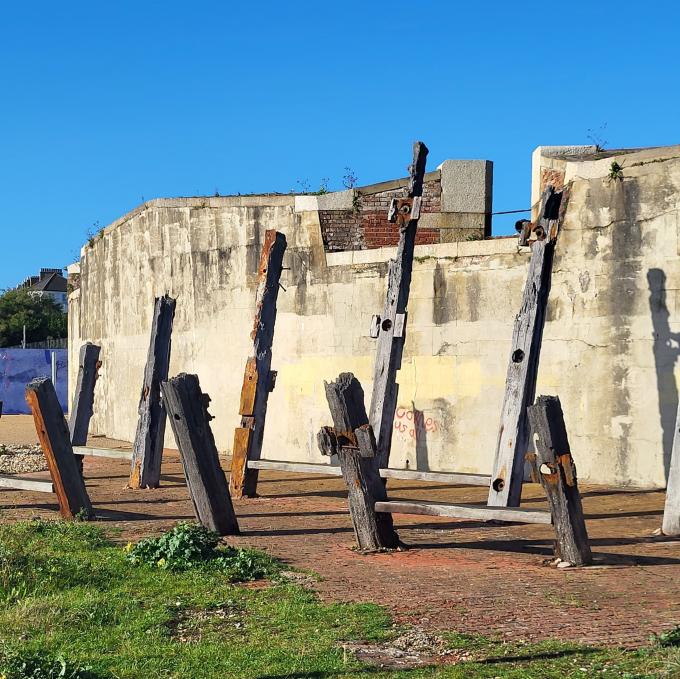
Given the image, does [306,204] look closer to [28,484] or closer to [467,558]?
[28,484]

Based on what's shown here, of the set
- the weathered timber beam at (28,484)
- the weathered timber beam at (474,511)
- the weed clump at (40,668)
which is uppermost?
the weathered timber beam at (474,511)

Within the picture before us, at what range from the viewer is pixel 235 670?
501 centimetres

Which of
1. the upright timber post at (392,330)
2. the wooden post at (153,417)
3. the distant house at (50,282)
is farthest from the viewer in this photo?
the distant house at (50,282)

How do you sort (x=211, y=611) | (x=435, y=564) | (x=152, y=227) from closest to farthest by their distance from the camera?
(x=211, y=611)
(x=435, y=564)
(x=152, y=227)

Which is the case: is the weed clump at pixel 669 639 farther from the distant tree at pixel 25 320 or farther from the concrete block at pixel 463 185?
the distant tree at pixel 25 320

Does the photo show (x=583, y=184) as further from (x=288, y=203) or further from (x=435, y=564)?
(x=435, y=564)

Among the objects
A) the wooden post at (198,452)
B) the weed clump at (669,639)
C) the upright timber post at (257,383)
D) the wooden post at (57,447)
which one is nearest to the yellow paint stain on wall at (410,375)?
the upright timber post at (257,383)

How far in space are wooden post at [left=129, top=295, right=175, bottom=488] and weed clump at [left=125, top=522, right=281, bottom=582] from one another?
513 centimetres

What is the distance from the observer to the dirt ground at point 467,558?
596 cm

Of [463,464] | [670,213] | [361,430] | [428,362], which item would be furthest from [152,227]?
[361,430]

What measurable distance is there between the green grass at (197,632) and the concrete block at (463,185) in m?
9.14

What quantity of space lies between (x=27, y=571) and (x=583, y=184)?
8629mm

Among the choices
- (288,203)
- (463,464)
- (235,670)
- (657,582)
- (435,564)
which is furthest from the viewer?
(288,203)

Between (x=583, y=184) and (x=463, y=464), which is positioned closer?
(x=583, y=184)
